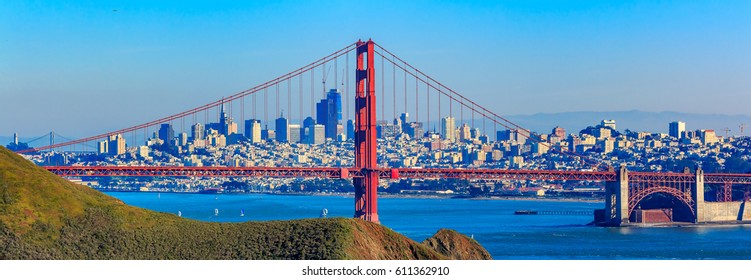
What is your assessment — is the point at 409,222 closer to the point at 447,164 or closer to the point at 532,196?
the point at 532,196

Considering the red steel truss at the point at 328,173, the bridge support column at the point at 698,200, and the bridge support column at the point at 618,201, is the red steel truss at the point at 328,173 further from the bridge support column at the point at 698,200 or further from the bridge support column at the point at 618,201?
the bridge support column at the point at 698,200

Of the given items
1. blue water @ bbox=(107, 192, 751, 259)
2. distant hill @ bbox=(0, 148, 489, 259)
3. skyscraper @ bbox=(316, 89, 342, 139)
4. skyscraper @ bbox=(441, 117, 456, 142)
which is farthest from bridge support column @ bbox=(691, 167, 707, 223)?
skyscraper @ bbox=(441, 117, 456, 142)

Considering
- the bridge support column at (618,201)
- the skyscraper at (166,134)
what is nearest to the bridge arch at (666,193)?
the bridge support column at (618,201)

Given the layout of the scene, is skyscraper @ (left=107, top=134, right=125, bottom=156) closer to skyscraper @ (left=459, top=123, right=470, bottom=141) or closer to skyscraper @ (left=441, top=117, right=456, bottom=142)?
skyscraper @ (left=459, top=123, right=470, bottom=141)

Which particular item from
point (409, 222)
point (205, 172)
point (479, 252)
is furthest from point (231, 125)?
point (479, 252)

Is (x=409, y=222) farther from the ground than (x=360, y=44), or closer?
closer
